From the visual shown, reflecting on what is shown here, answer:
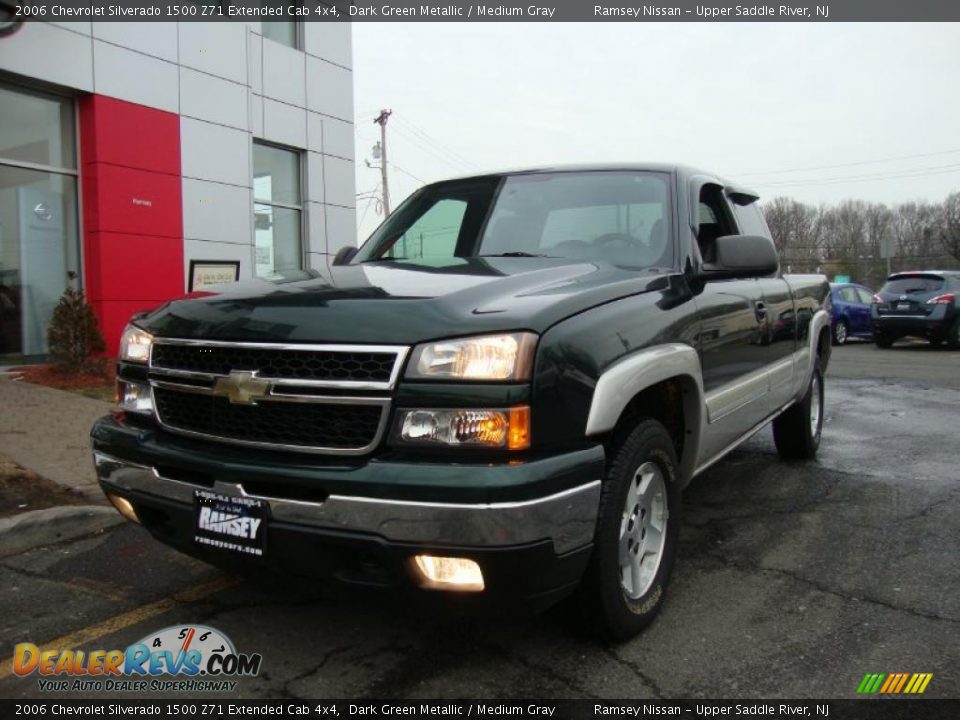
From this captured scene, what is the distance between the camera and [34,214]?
9.98 m

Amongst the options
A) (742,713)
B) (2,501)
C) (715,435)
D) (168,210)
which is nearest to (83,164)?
(168,210)

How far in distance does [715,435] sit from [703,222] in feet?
3.77

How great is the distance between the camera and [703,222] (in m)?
4.00

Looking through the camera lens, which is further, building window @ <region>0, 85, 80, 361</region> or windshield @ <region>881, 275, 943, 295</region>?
windshield @ <region>881, 275, 943, 295</region>

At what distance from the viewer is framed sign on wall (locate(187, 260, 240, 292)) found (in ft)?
29.2

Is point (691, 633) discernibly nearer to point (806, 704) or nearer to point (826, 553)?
point (806, 704)

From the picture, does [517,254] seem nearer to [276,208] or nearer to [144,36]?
[144,36]

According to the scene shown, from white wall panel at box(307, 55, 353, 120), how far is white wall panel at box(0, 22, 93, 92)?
4.47 m

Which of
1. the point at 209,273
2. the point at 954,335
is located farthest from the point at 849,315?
the point at 209,273

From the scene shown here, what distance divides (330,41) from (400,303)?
1319cm

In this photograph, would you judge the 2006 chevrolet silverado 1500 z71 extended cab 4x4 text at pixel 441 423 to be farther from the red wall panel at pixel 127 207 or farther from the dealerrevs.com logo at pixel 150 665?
the red wall panel at pixel 127 207

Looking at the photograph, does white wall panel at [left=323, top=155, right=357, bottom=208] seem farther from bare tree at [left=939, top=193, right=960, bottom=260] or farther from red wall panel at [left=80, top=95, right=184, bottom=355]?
bare tree at [left=939, top=193, right=960, bottom=260]

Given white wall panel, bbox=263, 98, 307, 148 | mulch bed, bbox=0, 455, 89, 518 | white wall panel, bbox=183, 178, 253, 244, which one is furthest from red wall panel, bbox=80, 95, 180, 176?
mulch bed, bbox=0, 455, 89, 518

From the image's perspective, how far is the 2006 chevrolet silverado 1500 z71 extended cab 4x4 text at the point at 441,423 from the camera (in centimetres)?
219
